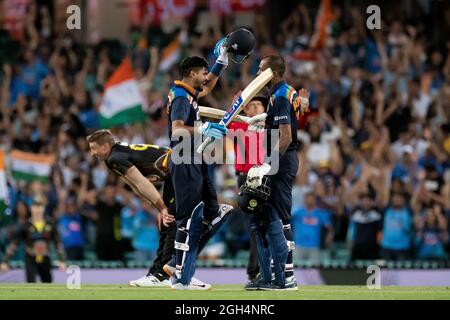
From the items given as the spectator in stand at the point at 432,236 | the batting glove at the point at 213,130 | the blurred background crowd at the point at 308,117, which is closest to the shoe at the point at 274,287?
the batting glove at the point at 213,130

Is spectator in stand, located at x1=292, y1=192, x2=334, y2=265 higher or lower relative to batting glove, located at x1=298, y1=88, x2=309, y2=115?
lower

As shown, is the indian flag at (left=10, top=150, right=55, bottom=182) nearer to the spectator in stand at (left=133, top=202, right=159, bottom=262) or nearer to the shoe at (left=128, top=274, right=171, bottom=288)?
the spectator in stand at (left=133, top=202, right=159, bottom=262)

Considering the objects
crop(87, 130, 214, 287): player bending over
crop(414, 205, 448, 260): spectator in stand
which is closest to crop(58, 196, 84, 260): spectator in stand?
crop(414, 205, 448, 260): spectator in stand

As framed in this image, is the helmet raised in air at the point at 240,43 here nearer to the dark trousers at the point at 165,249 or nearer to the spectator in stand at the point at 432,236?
the dark trousers at the point at 165,249

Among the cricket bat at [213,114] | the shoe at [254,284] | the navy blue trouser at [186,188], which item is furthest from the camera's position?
the cricket bat at [213,114]

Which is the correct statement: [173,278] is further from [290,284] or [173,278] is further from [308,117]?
[308,117]

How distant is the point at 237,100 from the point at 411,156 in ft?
25.7

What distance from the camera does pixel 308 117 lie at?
17828 millimetres

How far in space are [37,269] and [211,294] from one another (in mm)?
6045

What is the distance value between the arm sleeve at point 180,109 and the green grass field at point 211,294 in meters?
1.88

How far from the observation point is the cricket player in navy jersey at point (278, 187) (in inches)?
537

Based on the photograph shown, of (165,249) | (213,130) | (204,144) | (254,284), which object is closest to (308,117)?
(165,249)

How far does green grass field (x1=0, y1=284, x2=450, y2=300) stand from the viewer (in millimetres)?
12789

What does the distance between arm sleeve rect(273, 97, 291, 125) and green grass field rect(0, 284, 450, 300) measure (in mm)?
1871
